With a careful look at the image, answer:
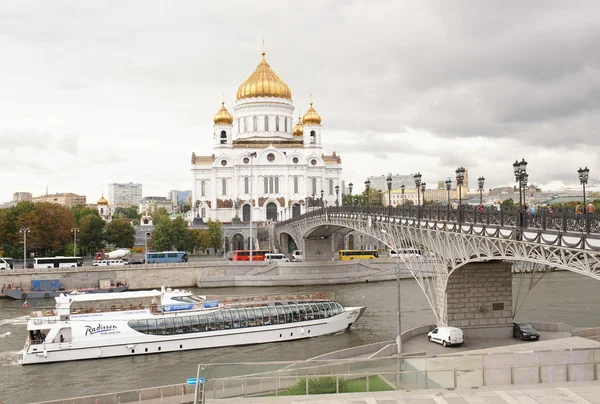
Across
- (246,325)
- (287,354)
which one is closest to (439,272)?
(287,354)

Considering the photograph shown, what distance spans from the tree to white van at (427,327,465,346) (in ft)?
146

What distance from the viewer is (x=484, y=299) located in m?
23.9

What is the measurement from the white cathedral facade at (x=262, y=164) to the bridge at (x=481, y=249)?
4186cm

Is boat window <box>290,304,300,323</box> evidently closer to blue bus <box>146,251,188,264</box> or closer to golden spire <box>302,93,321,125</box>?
blue bus <box>146,251,188,264</box>

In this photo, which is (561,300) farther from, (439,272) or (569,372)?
(569,372)

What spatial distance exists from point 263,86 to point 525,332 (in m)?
63.3

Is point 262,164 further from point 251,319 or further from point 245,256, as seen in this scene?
point 251,319

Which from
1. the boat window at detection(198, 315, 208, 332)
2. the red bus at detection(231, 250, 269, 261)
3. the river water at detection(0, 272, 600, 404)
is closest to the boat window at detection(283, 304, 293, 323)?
the river water at detection(0, 272, 600, 404)

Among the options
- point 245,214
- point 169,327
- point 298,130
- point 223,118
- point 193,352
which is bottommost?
point 193,352

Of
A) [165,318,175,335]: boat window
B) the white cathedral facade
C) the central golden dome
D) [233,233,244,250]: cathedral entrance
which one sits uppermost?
the central golden dome

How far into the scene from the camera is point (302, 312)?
2966 cm

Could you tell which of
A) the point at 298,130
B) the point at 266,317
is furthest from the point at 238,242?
the point at 266,317

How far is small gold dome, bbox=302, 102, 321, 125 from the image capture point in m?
80.2

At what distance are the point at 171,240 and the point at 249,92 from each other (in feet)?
101
